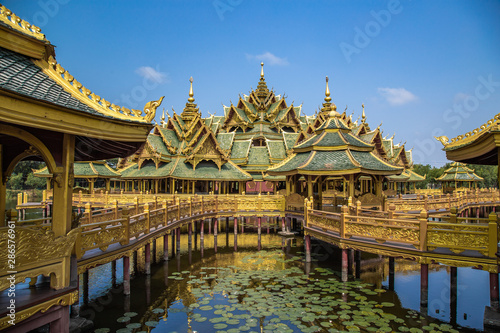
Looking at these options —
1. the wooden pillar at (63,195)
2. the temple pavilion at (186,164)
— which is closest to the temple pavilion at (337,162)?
the temple pavilion at (186,164)

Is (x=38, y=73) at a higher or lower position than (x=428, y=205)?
higher

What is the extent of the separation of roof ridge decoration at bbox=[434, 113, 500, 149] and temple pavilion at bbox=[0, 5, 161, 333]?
750 centimetres

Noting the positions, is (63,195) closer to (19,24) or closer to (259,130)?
(19,24)

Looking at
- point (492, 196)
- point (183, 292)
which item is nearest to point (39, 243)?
point (183, 292)

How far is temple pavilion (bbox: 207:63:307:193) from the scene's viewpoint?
34688mm

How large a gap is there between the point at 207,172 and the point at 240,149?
605 cm

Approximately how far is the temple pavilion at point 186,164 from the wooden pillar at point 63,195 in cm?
2340

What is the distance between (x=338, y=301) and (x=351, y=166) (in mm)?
7953

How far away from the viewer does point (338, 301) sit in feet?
34.7

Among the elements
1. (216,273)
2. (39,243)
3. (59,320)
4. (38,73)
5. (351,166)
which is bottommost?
(216,273)

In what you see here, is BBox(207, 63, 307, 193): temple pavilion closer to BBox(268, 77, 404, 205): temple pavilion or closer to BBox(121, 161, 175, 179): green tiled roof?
BBox(121, 161, 175, 179): green tiled roof

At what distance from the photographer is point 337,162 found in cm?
1777

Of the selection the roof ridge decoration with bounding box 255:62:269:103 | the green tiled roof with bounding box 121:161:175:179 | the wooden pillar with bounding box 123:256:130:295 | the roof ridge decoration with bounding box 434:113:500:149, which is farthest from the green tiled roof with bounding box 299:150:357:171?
the roof ridge decoration with bounding box 255:62:269:103

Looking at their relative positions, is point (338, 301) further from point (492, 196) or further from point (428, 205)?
point (492, 196)
